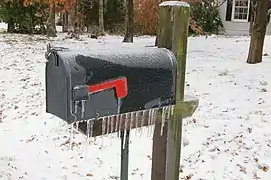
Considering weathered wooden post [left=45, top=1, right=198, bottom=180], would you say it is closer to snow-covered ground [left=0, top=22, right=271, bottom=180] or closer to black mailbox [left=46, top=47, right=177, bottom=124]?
black mailbox [left=46, top=47, right=177, bottom=124]

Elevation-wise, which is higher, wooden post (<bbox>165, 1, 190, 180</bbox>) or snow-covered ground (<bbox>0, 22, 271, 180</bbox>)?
wooden post (<bbox>165, 1, 190, 180</bbox>)

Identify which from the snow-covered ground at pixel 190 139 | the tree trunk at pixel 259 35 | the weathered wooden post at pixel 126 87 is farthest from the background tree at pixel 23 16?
the weathered wooden post at pixel 126 87

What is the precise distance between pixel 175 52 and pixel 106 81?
0.55m

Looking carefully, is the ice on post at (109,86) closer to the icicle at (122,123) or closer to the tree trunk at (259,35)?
the icicle at (122,123)

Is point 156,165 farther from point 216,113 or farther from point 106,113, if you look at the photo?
point 216,113

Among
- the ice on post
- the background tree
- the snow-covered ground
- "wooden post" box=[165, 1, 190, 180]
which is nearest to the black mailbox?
the ice on post

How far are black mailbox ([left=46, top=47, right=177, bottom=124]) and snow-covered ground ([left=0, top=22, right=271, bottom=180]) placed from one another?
257 centimetres

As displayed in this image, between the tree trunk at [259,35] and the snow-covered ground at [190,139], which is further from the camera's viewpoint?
the tree trunk at [259,35]

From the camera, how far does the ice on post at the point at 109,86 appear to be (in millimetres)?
1751

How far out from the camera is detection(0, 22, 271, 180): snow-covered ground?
4.50 meters

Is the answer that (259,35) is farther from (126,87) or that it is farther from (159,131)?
(126,87)

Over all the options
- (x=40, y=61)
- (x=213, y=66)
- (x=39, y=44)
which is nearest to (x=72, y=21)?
(x=39, y=44)

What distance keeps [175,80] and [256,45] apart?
7.52 m

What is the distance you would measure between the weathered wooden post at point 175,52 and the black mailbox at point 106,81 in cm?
14
